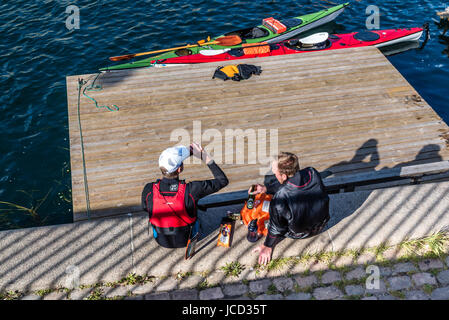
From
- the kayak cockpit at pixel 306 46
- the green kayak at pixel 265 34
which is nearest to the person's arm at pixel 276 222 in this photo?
the kayak cockpit at pixel 306 46

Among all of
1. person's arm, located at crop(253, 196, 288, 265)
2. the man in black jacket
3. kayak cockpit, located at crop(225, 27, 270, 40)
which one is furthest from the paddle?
person's arm, located at crop(253, 196, 288, 265)

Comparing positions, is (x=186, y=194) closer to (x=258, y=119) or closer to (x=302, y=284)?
(x=302, y=284)

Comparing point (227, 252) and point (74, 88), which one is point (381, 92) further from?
point (74, 88)

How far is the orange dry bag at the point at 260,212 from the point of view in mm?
4473

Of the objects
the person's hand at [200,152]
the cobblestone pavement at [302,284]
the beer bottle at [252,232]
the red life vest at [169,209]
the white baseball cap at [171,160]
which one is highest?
the white baseball cap at [171,160]

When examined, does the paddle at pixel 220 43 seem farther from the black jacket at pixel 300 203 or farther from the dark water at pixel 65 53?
the black jacket at pixel 300 203

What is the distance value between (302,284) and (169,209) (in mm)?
1804

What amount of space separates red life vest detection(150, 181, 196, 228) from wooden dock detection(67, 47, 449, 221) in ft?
6.50

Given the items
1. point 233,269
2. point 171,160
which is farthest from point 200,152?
point 233,269

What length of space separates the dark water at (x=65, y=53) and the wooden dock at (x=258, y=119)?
202cm

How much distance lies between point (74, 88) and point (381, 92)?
23.5 feet

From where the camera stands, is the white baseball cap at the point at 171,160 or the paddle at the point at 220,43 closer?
the white baseball cap at the point at 171,160

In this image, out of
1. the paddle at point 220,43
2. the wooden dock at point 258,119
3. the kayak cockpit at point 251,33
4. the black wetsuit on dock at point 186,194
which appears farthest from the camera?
the kayak cockpit at point 251,33

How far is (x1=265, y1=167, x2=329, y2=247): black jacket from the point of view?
3.88 m
